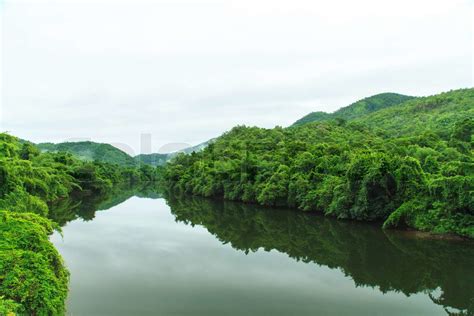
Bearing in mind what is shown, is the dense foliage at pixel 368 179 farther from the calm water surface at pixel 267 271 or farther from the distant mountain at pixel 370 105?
the distant mountain at pixel 370 105

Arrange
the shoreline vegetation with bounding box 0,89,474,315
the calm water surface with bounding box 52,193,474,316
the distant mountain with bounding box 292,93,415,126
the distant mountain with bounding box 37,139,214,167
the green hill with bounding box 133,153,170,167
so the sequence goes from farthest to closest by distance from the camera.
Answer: the green hill with bounding box 133,153,170,167, the distant mountain with bounding box 37,139,214,167, the distant mountain with bounding box 292,93,415,126, the calm water surface with bounding box 52,193,474,316, the shoreline vegetation with bounding box 0,89,474,315

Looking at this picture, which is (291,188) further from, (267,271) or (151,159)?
(151,159)

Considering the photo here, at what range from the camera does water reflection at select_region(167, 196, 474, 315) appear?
13.0 meters

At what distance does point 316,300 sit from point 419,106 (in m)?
69.8

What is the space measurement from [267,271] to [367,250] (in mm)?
5659

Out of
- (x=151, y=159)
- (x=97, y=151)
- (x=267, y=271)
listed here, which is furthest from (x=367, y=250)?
(x=151, y=159)

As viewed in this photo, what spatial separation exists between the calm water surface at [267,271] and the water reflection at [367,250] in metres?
0.04

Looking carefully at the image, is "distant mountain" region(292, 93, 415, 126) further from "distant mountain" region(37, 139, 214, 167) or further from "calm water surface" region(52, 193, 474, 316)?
"calm water surface" region(52, 193, 474, 316)

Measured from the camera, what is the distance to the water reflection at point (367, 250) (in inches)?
511

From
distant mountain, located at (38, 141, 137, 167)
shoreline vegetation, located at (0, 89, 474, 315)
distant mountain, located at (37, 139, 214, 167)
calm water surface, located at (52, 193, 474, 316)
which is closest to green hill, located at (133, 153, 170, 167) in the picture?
distant mountain, located at (37, 139, 214, 167)

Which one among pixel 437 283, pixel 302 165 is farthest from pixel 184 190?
pixel 437 283

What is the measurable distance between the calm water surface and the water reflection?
4cm

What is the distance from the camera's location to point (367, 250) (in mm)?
17922

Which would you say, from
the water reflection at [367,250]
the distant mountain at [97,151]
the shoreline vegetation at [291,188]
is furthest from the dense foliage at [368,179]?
the distant mountain at [97,151]
